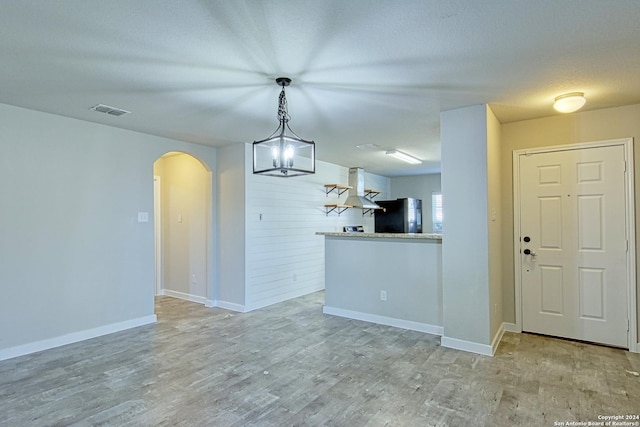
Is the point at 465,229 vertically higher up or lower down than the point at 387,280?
higher up

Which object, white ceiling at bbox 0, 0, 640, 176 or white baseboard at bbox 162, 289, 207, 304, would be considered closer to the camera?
white ceiling at bbox 0, 0, 640, 176

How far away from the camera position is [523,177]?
3973 mm

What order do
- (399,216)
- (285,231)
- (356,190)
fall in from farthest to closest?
(399,216) → (356,190) → (285,231)

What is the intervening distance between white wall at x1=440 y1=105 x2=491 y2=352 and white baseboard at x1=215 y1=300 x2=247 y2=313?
111 inches

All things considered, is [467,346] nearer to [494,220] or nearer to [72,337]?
[494,220]

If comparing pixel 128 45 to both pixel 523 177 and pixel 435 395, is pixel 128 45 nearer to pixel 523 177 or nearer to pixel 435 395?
pixel 435 395

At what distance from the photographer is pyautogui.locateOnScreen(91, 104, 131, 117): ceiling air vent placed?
3.42 metres

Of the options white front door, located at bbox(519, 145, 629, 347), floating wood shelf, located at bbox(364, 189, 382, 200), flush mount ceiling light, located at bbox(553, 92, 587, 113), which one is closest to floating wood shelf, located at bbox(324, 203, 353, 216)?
floating wood shelf, located at bbox(364, 189, 382, 200)

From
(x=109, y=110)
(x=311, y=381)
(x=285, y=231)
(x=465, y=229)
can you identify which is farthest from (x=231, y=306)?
(x=465, y=229)

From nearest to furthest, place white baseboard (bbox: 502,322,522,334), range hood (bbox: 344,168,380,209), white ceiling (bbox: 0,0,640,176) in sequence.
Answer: white ceiling (bbox: 0,0,640,176) → white baseboard (bbox: 502,322,522,334) → range hood (bbox: 344,168,380,209)

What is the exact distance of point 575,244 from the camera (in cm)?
371

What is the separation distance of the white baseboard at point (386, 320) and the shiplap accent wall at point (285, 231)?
1.04m

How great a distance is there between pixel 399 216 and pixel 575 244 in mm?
4703

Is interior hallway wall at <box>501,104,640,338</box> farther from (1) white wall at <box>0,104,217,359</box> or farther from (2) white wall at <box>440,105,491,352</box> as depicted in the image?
(1) white wall at <box>0,104,217,359</box>
